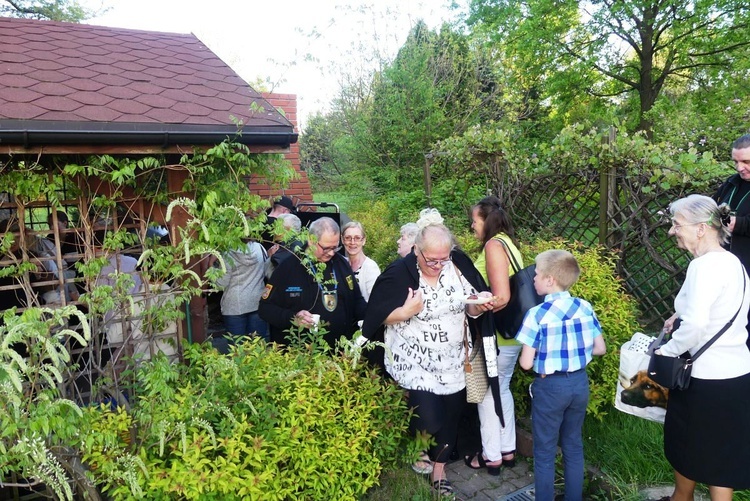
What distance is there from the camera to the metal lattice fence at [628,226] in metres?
5.01

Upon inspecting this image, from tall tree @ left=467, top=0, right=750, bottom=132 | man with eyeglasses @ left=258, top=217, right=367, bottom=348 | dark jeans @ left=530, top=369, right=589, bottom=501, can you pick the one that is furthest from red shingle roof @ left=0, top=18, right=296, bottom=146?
tall tree @ left=467, top=0, right=750, bottom=132

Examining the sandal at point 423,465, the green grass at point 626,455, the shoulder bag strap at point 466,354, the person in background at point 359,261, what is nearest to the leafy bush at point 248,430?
the sandal at point 423,465

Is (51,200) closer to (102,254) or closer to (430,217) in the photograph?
(102,254)

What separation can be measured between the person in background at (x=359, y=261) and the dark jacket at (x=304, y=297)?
1.04 ft

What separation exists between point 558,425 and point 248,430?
1.75m

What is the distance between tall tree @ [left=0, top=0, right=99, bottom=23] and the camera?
45.9ft

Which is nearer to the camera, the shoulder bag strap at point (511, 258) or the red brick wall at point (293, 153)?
the shoulder bag strap at point (511, 258)

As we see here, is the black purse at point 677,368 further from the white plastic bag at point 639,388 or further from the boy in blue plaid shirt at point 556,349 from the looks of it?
the boy in blue plaid shirt at point 556,349

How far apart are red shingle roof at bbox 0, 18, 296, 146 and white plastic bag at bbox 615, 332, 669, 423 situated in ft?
8.20

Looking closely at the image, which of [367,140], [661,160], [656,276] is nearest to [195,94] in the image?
[661,160]

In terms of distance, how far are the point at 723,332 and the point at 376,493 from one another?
2.15 meters

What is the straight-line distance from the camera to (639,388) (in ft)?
10.0

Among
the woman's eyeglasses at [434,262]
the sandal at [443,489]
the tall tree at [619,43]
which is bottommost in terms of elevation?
the sandal at [443,489]

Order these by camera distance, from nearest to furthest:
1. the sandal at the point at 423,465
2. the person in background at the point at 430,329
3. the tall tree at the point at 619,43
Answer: the person in background at the point at 430,329
the sandal at the point at 423,465
the tall tree at the point at 619,43
